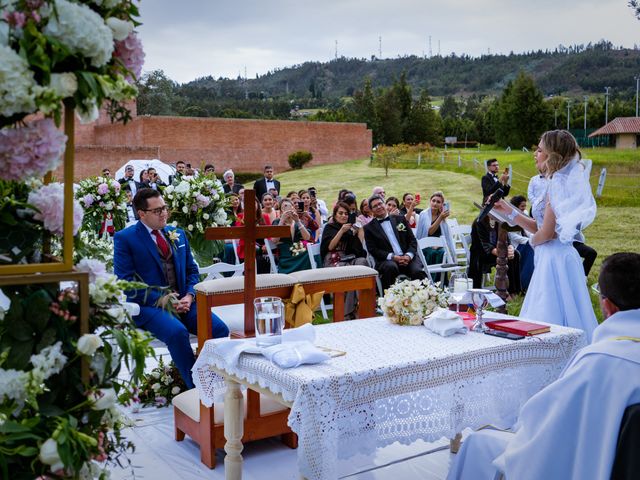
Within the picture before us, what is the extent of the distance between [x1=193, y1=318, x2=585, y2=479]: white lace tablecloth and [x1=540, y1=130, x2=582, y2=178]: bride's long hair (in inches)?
61.1

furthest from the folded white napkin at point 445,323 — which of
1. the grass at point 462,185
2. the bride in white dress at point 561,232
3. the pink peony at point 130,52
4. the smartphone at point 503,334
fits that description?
the grass at point 462,185

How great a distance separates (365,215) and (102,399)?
8334 mm

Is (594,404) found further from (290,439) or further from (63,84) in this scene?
(290,439)

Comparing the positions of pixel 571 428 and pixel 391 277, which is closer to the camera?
pixel 571 428

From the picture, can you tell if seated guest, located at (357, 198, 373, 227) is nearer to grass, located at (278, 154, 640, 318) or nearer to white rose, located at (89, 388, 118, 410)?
grass, located at (278, 154, 640, 318)

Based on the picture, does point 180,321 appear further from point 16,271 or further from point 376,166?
point 376,166

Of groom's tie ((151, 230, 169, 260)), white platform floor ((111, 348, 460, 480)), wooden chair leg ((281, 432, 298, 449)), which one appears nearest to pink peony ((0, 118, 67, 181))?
white platform floor ((111, 348, 460, 480))

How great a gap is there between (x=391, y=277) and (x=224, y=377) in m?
5.30

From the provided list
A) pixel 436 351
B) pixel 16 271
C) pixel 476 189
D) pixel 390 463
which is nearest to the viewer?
pixel 16 271

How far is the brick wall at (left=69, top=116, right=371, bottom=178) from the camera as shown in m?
34.0

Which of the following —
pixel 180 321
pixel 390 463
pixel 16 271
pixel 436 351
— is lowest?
pixel 390 463

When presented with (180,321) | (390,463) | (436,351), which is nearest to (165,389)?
(180,321)

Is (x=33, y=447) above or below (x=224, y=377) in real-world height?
above

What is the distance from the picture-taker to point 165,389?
→ 19.3 ft
